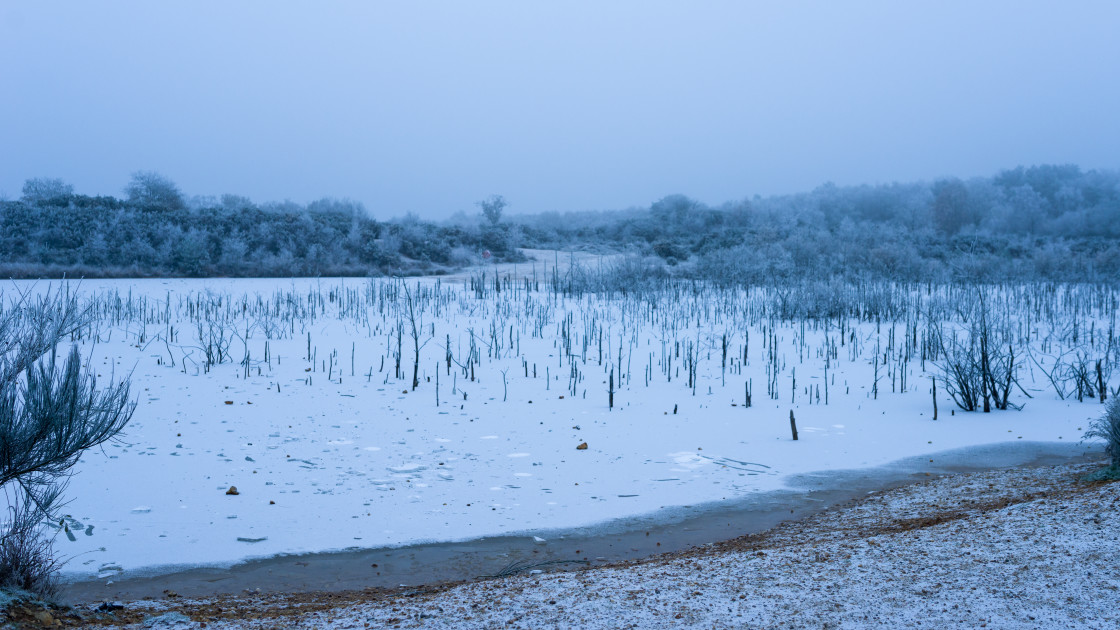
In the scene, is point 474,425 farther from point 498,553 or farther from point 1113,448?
point 1113,448

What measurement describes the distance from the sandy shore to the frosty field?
3.66 feet

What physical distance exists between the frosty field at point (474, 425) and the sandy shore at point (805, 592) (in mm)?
1114

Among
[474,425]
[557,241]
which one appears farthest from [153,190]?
[474,425]

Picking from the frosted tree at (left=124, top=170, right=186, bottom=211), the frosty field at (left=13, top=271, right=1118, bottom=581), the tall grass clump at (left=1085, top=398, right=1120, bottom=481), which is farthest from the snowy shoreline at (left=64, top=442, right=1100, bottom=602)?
the frosted tree at (left=124, top=170, right=186, bottom=211)

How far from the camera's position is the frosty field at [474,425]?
5.05m

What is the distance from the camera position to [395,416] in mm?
7586

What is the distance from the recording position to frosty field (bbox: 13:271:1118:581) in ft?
16.6

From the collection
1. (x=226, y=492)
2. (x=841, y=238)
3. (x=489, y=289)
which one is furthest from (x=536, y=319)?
(x=841, y=238)

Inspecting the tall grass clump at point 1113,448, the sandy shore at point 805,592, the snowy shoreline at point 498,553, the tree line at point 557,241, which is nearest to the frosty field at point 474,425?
the snowy shoreline at point 498,553

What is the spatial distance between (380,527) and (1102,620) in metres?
3.83

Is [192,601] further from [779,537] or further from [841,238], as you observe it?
[841,238]

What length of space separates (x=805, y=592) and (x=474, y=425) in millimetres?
4501

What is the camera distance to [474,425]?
7.40 meters

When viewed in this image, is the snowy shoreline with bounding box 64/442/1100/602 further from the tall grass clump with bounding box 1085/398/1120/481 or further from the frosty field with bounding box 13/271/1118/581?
the tall grass clump with bounding box 1085/398/1120/481
